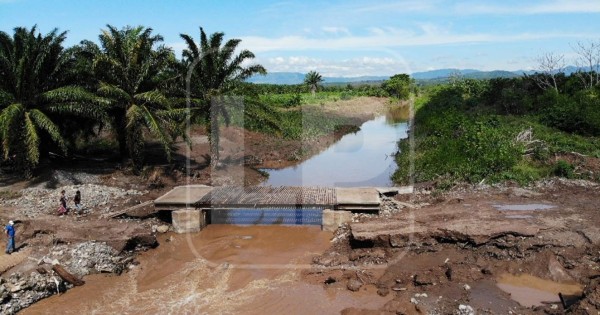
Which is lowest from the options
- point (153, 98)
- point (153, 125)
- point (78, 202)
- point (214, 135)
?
point (78, 202)

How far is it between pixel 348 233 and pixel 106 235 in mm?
7616

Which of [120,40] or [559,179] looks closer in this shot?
[559,179]

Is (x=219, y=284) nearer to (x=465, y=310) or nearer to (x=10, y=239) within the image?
(x=10, y=239)

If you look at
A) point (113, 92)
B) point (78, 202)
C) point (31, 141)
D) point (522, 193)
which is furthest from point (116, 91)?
point (522, 193)

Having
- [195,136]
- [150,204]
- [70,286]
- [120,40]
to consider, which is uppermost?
[120,40]

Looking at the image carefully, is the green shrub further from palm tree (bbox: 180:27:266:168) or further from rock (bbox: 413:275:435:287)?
palm tree (bbox: 180:27:266:168)

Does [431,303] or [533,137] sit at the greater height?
[533,137]

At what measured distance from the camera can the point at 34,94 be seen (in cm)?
1842

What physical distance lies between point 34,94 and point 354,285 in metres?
15.3

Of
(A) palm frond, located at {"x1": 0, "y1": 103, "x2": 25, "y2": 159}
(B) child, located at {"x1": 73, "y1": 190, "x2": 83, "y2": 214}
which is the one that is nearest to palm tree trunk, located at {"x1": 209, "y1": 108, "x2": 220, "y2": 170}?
(B) child, located at {"x1": 73, "y1": 190, "x2": 83, "y2": 214}

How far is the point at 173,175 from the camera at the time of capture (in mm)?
20641

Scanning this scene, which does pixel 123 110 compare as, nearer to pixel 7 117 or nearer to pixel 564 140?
pixel 7 117

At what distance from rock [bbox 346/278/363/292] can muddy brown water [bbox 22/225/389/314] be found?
12 centimetres

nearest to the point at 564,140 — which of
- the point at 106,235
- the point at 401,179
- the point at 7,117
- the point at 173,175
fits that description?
the point at 401,179
